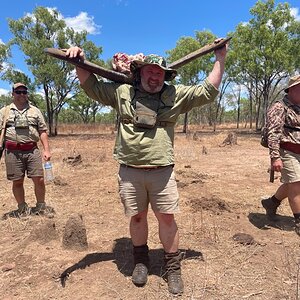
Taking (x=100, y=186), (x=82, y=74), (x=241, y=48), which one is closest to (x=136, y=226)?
(x=82, y=74)

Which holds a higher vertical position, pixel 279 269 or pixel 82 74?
pixel 82 74

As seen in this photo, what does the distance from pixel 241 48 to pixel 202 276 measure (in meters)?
27.0

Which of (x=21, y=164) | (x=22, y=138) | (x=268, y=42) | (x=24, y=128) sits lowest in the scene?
(x=21, y=164)

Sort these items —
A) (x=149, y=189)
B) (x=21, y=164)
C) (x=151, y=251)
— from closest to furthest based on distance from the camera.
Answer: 1. (x=149, y=189)
2. (x=151, y=251)
3. (x=21, y=164)

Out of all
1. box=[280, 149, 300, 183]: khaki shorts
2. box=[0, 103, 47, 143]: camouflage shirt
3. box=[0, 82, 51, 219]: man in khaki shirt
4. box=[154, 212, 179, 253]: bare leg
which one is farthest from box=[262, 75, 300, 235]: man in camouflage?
box=[0, 103, 47, 143]: camouflage shirt

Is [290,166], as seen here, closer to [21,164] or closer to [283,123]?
[283,123]

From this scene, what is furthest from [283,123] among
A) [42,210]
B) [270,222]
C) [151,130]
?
[42,210]

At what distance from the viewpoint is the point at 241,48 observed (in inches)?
1093

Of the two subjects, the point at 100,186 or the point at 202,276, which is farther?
the point at 100,186

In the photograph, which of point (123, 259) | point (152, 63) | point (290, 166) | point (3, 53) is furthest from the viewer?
point (3, 53)

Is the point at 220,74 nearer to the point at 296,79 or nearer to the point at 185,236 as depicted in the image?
the point at 296,79

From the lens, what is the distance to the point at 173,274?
9.94 feet

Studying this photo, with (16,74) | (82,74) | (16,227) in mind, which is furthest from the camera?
(16,74)

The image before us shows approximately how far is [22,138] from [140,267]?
110 inches
